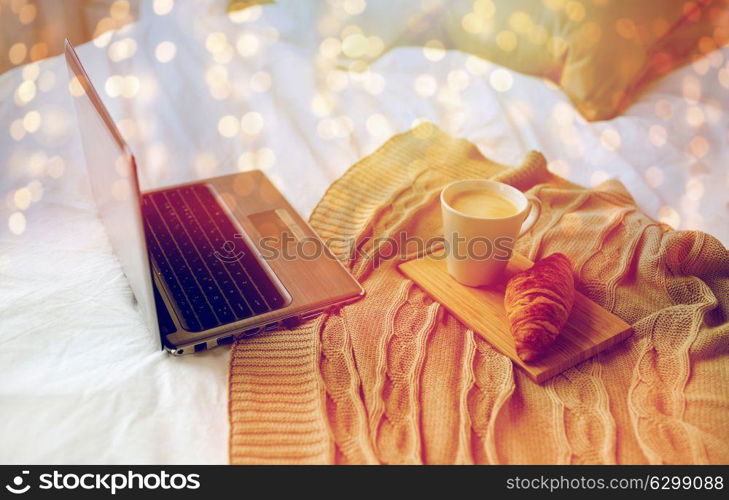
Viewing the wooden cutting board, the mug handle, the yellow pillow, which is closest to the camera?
the wooden cutting board

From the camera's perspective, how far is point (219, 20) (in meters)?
1.39

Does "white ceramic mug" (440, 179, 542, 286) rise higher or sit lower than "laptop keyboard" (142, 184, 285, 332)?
higher

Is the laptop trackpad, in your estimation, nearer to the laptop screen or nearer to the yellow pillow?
the laptop screen

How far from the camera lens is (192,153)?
1063mm

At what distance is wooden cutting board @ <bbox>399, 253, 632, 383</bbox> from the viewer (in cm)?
63

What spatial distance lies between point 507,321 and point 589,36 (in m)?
0.72

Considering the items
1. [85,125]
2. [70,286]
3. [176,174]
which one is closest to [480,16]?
[176,174]

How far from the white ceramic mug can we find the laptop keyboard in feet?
0.68

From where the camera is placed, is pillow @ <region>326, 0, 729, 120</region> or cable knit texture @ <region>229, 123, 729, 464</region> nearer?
cable knit texture @ <region>229, 123, 729, 464</region>

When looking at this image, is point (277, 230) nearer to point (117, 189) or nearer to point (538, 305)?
point (117, 189)

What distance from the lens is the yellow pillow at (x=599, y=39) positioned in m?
1.14
